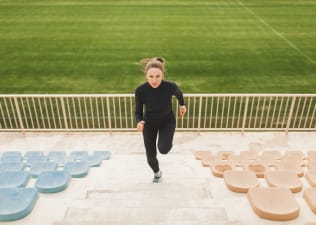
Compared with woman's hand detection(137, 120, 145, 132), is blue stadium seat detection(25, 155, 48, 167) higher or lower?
lower

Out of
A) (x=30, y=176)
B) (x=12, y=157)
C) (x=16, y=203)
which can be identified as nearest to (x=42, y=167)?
(x=30, y=176)

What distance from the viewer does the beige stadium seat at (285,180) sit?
283 cm

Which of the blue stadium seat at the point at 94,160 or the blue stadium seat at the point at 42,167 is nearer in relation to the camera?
the blue stadium seat at the point at 42,167

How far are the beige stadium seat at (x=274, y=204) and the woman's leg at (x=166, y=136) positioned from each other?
1.04 m

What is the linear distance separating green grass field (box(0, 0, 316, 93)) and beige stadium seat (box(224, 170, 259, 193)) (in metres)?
5.64

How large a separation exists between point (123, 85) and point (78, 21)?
27.7 feet

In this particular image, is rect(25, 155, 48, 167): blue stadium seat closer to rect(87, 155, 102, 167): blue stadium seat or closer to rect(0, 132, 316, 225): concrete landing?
rect(87, 155, 102, 167): blue stadium seat

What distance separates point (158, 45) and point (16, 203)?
10.5 meters

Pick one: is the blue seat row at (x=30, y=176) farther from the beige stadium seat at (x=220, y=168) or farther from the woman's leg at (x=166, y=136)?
the beige stadium seat at (x=220, y=168)

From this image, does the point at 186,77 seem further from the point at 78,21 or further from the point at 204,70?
the point at 78,21

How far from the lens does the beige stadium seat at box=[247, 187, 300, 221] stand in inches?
87.0

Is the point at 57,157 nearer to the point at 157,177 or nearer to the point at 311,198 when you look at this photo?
the point at 157,177

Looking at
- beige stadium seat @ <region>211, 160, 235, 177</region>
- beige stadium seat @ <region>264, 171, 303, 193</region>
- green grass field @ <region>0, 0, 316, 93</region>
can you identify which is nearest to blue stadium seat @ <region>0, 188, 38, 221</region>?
beige stadium seat @ <region>211, 160, 235, 177</region>

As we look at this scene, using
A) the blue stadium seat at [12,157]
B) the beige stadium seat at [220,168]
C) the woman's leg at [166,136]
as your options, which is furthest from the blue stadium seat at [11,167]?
the beige stadium seat at [220,168]
